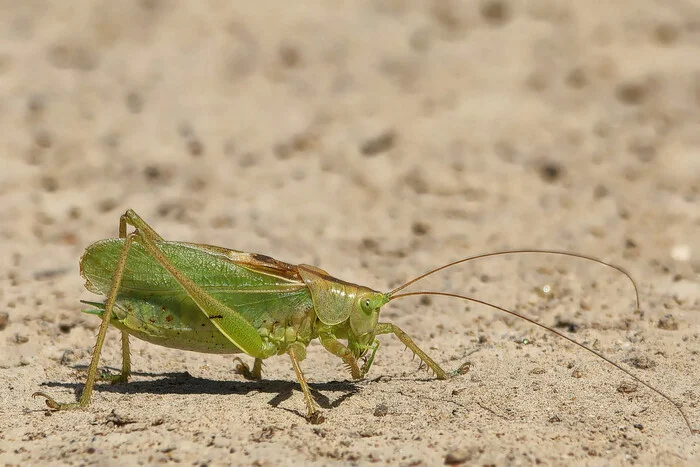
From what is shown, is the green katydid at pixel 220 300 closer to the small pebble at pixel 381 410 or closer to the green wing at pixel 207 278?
the green wing at pixel 207 278

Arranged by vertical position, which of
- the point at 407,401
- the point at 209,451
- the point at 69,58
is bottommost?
the point at 407,401

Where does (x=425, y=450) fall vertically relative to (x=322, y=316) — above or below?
below

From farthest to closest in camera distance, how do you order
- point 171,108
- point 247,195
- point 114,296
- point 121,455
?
→ point 171,108
point 247,195
point 114,296
point 121,455

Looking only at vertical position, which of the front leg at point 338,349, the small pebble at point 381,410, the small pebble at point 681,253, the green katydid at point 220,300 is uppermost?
the green katydid at point 220,300

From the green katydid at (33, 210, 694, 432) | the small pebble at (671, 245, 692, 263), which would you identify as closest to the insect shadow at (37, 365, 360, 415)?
the green katydid at (33, 210, 694, 432)

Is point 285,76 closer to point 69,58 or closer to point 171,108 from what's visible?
point 171,108

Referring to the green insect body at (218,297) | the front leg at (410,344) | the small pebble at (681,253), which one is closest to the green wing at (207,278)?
the green insect body at (218,297)

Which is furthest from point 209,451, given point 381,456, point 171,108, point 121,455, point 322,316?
point 171,108
